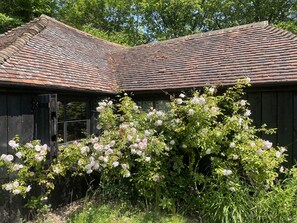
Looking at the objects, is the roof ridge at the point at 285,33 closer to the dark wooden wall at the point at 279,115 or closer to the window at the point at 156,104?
the dark wooden wall at the point at 279,115

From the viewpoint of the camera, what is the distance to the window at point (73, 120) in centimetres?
651

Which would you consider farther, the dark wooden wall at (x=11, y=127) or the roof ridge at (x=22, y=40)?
the roof ridge at (x=22, y=40)

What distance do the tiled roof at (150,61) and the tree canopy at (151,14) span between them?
965 cm

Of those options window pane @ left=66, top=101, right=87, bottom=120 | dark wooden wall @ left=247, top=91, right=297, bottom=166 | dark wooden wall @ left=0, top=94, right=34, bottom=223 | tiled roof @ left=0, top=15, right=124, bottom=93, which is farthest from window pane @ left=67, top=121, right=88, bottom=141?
dark wooden wall @ left=247, top=91, right=297, bottom=166

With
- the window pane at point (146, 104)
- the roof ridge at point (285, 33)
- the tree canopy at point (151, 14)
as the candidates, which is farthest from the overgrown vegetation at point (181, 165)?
the tree canopy at point (151, 14)

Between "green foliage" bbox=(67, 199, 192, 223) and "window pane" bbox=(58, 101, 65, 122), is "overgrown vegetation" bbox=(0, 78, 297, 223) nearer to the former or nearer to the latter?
"green foliage" bbox=(67, 199, 192, 223)

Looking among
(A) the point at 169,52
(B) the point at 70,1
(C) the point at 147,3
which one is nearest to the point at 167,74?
(A) the point at 169,52

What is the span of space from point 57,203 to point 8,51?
3899mm

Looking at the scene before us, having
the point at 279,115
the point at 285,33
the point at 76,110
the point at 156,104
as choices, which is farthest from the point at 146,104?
the point at 285,33

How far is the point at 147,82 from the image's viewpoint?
26.3 feet

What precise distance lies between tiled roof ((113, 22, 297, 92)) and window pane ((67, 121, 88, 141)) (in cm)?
A: 191

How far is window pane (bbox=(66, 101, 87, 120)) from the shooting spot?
669cm

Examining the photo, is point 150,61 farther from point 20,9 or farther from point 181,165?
point 20,9

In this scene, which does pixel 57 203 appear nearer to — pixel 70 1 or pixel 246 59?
pixel 246 59
